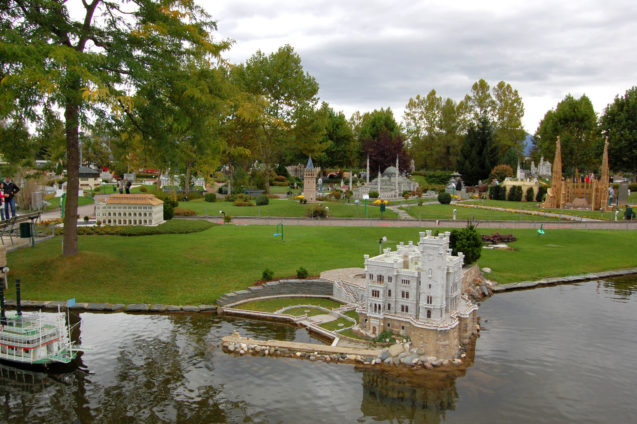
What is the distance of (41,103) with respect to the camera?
28656mm

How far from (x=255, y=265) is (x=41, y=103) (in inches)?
710

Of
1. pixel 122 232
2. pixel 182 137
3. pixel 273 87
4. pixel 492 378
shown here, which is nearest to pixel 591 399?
pixel 492 378

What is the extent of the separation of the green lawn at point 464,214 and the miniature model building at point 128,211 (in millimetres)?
30566

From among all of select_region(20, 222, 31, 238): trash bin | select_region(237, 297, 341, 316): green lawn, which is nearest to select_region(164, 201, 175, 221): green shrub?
select_region(20, 222, 31, 238): trash bin

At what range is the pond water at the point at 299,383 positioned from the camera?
19.3m

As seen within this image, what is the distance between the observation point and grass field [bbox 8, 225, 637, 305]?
106 ft

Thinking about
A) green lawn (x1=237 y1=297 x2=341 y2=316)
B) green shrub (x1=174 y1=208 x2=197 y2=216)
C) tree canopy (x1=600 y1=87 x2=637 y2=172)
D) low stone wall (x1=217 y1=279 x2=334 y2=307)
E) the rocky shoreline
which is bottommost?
the rocky shoreline

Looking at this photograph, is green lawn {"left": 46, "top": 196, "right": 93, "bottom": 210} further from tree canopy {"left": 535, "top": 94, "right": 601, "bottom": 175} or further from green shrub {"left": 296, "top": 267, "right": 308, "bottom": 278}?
tree canopy {"left": 535, "top": 94, "right": 601, "bottom": 175}

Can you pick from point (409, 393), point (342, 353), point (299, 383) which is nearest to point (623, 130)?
point (342, 353)

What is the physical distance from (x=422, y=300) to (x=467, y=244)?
13.0 m

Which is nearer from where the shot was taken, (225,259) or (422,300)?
(422,300)

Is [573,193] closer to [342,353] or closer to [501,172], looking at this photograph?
[501,172]

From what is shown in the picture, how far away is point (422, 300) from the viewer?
81.8 ft

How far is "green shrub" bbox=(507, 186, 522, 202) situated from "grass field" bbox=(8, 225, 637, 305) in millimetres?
27082
